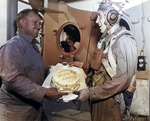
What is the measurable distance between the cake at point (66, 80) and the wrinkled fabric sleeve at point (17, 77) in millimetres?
147

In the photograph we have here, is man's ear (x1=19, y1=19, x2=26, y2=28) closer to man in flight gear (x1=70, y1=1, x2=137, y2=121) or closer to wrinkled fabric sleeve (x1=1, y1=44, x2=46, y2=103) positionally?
wrinkled fabric sleeve (x1=1, y1=44, x2=46, y2=103)

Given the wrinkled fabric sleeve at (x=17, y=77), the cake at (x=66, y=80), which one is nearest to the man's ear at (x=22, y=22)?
the wrinkled fabric sleeve at (x=17, y=77)

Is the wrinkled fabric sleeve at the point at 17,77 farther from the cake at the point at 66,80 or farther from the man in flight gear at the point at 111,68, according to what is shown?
the man in flight gear at the point at 111,68

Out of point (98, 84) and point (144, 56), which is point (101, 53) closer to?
point (98, 84)

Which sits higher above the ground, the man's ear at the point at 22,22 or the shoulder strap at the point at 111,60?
the man's ear at the point at 22,22

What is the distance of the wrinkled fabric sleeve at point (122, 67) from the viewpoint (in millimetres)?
1496

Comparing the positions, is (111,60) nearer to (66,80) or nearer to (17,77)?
(66,80)

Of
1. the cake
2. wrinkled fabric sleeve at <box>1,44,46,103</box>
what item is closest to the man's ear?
wrinkled fabric sleeve at <box>1,44,46,103</box>

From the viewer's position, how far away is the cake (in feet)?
4.95

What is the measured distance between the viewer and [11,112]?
5.08ft

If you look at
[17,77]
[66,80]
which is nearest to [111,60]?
[66,80]

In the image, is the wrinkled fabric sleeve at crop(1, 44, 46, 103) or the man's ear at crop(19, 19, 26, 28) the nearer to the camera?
→ the wrinkled fabric sleeve at crop(1, 44, 46, 103)

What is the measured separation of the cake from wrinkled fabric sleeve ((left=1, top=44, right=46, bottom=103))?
0.48ft

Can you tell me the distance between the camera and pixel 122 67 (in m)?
Result: 1.50
